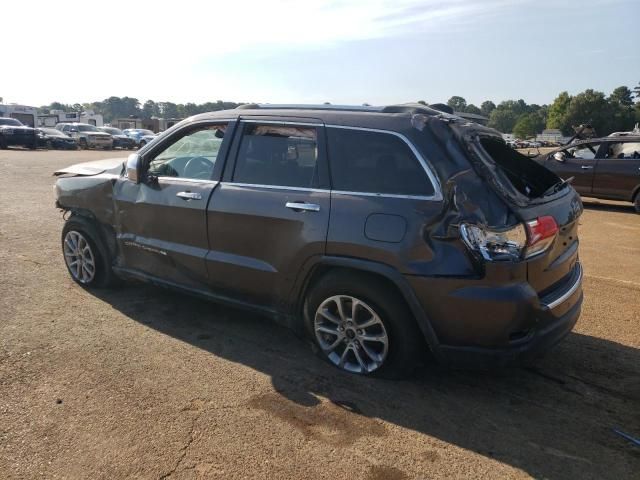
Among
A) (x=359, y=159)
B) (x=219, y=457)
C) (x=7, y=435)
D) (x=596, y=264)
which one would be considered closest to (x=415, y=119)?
(x=359, y=159)

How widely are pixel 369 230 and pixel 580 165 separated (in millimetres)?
10131

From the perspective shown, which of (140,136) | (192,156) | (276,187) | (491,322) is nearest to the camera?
(491,322)

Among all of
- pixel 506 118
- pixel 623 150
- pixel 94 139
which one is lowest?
pixel 94 139

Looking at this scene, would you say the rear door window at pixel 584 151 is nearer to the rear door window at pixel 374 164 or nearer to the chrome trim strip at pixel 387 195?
the rear door window at pixel 374 164

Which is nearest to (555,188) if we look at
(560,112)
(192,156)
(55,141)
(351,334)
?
(351,334)

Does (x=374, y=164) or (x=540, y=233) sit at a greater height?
(x=374, y=164)

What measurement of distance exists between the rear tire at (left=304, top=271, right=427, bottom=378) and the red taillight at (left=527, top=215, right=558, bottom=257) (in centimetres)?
84

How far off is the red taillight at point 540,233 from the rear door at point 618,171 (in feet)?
30.5

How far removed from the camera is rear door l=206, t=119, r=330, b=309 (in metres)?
3.65

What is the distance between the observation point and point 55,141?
105 ft

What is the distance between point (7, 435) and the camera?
2.95 metres

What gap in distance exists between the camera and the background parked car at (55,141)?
1233 inches

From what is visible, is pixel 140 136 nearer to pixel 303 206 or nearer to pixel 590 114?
pixel 303 206

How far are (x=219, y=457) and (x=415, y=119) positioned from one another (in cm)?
231
